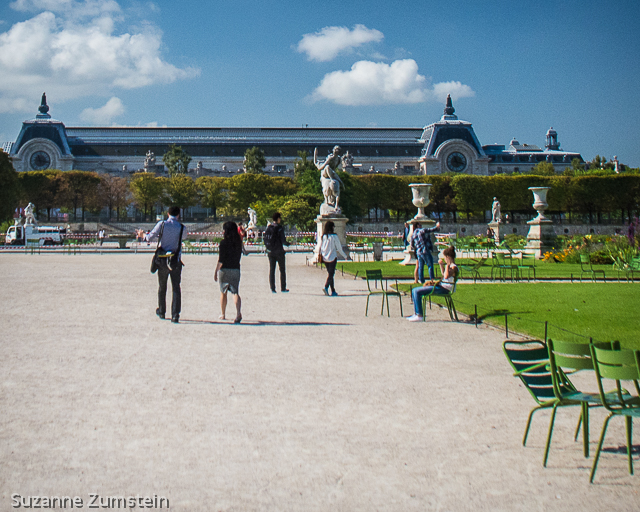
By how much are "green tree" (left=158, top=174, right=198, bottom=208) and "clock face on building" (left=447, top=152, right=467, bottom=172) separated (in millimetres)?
37275

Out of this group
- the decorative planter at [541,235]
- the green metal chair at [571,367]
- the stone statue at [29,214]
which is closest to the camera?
the green metal chair at [571,367]

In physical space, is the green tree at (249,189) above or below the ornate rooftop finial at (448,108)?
below

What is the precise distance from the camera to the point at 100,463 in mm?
3785

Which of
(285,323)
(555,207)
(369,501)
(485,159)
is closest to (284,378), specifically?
(369,501)

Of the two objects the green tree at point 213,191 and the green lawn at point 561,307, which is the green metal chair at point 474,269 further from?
the green tree at point 213,191

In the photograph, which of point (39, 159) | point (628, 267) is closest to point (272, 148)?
point (39, 159)

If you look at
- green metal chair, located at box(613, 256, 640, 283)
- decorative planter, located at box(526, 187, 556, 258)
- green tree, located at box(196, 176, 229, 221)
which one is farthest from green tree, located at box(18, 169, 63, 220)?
green metal chair, located at box(613, 256, 640, 283)

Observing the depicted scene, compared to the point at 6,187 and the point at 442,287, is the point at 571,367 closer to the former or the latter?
the point at 442,287

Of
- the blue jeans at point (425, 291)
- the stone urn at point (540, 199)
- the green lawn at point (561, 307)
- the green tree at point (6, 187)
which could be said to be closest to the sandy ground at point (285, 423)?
the blue jeans at point (425, 291)

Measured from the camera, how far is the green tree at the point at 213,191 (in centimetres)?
6619

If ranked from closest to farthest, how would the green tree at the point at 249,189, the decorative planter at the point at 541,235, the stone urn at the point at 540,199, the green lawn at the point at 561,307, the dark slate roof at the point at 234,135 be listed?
the green lawn at the point at 561,307
the decorative planter at the point at 541,235
the stone urn at the point at 540,199
the green tree at the point at 249,189
the dark slate roof at the point at 234,135

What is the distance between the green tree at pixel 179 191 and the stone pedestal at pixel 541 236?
45.8m

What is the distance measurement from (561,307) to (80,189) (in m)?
63.8

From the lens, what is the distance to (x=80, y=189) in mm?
67062
